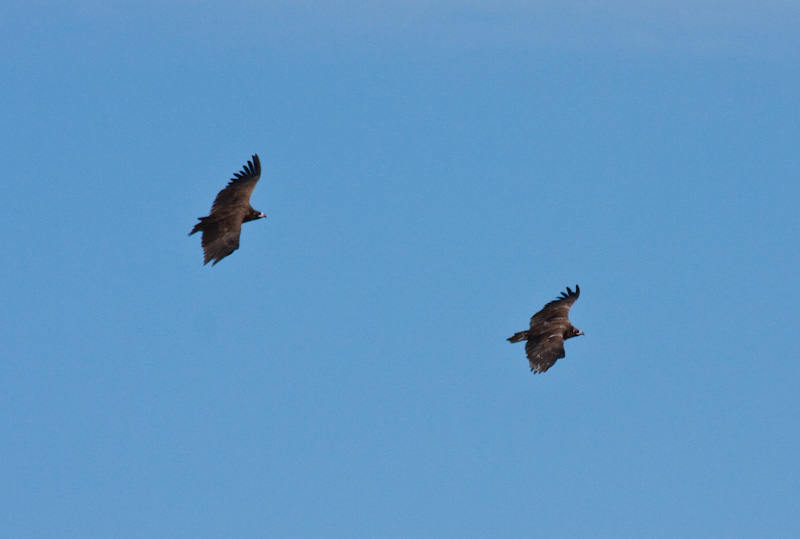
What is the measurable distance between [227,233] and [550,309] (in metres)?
10.5

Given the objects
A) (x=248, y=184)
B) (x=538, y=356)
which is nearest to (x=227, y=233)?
(x=248, y=184)

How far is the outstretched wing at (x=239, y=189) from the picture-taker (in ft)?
138

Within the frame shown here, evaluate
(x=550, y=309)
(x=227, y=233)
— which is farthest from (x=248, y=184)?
(x=550, y=309)

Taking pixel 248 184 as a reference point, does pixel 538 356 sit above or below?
below

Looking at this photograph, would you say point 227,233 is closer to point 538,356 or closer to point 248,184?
point 248,184

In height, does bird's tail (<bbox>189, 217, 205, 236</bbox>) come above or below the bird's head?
below

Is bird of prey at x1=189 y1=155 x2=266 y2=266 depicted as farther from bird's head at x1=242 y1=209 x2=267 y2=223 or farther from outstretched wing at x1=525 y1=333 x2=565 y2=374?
outstretched wing at x1=525 y1=333 x2=565 y2=374

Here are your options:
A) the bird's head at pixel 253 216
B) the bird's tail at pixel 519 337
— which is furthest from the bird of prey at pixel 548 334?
the bird's head at pixel 253 216

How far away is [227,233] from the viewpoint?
41844 mm

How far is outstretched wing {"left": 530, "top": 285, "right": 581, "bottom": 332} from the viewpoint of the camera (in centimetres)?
4428

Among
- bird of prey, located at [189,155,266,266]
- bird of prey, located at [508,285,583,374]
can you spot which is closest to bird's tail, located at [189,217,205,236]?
bird of prey, located at [189,155,266,266]

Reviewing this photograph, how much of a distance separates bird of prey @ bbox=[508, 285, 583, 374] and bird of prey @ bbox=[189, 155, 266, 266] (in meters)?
9.19

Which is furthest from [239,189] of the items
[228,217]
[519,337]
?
[519,337]

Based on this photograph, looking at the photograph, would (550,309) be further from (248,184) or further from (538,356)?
(248,184)
